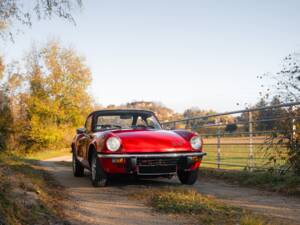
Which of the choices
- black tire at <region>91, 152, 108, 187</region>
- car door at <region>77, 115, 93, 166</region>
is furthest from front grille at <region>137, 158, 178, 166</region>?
car door at <region>77, 115, 93, 166</region>

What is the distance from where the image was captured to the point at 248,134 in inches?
336

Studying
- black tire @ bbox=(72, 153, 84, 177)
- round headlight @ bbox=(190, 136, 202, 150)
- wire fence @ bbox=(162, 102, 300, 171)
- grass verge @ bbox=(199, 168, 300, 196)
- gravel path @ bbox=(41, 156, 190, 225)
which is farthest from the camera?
black tire @ bbox=(72, 153, 84, 177)

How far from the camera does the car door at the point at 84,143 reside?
7.48 m

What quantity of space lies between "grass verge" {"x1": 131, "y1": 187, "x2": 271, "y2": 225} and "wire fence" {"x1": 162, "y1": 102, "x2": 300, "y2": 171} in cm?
223

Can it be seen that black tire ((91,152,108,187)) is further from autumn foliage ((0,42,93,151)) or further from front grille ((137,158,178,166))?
autumn foliage ((0,42,93,151))

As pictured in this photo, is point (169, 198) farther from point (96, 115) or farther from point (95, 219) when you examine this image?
point (96, 115)

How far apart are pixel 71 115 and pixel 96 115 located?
31.4m

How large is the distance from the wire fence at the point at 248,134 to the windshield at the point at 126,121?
2.05m

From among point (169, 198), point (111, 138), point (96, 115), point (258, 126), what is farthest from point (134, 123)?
point (169, 198)

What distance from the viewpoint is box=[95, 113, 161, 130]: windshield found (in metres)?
7.73

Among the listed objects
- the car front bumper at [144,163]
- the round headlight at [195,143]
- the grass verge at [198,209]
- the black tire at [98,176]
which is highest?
the round headlight at [195,143]

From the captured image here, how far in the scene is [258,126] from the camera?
8344mm

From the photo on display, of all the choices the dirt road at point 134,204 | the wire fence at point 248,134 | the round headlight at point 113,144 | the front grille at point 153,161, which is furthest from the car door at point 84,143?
the wire fence at point 248,134

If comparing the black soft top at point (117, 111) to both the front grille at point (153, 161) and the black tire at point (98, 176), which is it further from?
the front grille at point (153, 161)
